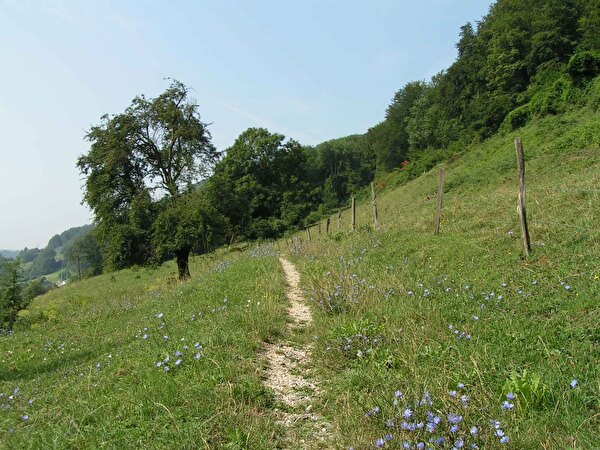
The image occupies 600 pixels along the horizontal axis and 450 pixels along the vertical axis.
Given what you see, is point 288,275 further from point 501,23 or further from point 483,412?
point 501,23

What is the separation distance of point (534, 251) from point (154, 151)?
24.0m

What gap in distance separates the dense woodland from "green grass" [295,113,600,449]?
17.0 metres

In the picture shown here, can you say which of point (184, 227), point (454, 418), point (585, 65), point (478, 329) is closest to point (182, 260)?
point (184, 227)

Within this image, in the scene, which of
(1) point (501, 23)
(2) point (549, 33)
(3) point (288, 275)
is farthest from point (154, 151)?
(1) point (501, 23)

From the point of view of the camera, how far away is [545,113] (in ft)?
121

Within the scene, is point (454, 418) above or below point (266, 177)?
below

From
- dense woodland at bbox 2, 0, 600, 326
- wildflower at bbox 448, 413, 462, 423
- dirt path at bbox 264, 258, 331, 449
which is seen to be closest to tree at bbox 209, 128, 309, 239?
dense woodland at bbox 2, 0, 600, 326

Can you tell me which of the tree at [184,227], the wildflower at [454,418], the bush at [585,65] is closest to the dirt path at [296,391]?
the wildflower at [454,418]

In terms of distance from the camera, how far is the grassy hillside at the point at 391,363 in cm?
335

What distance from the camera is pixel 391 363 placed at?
4.61 m

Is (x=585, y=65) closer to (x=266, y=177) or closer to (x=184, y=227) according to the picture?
(x=184, y=227)

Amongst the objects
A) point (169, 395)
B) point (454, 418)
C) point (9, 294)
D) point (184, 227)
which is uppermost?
point (184, 227)

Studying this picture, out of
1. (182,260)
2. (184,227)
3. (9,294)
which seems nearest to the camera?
(9,294)

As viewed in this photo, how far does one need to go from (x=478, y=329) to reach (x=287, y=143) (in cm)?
6304
